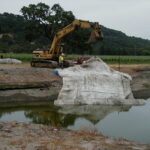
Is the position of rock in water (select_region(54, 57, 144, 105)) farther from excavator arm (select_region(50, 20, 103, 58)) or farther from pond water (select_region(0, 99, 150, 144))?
excavator arm (select_region(50, 20, 103, 58))

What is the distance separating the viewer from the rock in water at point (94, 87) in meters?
20.0

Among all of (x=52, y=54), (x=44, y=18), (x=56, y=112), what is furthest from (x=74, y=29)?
(x=44, y=18)

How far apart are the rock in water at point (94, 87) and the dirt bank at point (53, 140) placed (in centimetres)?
820

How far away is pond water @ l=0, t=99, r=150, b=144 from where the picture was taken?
43.3 feet

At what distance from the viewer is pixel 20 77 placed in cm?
2334

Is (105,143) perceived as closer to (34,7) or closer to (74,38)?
(34,7)

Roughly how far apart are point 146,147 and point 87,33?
4799 cm

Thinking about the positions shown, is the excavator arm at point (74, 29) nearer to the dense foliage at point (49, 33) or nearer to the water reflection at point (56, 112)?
the water reflection at point (56, 112)

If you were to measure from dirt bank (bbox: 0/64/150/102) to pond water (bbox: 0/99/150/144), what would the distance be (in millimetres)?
984

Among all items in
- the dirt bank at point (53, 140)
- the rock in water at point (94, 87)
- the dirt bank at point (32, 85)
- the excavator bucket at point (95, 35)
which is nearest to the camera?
the dirt bank at point (53, 140)

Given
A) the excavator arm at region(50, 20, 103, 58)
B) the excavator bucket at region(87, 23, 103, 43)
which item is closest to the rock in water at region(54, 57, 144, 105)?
the excavator bucket at region(87, 23, 103, 43)

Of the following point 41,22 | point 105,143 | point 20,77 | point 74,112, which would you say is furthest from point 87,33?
point 105,143

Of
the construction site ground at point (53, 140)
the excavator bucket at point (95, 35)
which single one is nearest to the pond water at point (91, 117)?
the construction site ground at point (53, 140)

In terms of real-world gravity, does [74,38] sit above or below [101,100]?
above
